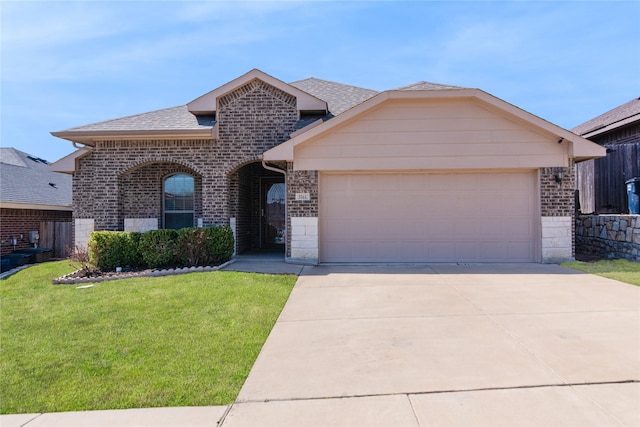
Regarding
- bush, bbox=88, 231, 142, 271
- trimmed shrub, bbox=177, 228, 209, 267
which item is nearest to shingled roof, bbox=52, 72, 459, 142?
trimmed shrub, bbox=177, 228, 209, 267

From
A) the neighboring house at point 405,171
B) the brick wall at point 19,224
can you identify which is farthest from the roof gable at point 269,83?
the brick wall at point 19,224

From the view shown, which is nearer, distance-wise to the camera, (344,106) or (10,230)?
(344,106)

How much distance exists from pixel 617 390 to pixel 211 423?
11.0ft

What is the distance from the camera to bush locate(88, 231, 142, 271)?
30.1 feet

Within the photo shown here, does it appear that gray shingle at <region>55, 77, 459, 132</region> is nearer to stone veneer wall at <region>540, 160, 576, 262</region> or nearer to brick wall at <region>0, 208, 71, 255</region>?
stone veneer wall at <region>540, 160, 576, 262</region>

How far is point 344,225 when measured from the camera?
1023 cm

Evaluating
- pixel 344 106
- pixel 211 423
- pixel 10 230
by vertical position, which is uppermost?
pixel 344 106

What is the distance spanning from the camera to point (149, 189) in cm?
1212

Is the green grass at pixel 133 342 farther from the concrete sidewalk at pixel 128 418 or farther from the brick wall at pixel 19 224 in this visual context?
the brick wall at pixel 19 224

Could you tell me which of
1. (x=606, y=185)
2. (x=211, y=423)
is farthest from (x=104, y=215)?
(x=606, y=185)

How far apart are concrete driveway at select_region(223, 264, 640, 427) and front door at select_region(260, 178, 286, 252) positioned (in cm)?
711

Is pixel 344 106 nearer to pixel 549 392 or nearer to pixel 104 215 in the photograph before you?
pixel 104 215

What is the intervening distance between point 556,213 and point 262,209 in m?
8.97

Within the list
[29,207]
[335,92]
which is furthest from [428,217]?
[29,207]
